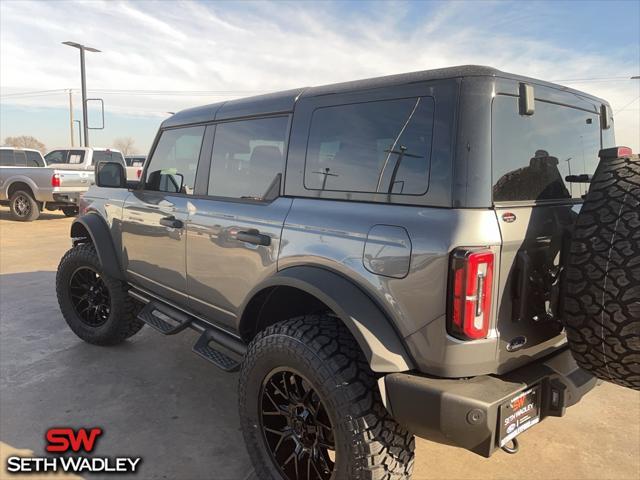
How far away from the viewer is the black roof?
1926mm

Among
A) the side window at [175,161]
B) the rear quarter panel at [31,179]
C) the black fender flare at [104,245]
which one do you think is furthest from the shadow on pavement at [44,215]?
the side window at [175,161]

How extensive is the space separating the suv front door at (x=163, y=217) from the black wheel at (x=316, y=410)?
1.21m

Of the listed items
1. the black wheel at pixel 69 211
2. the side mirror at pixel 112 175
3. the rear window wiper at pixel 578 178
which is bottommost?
the black wheel at pixel 69 211

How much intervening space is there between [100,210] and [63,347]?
1298 mm

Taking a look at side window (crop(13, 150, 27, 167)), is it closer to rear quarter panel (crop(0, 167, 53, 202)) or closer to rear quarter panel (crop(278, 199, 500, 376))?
rear quarter panel (crop(0, 167, 53, 202))

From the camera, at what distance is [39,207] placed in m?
13.0

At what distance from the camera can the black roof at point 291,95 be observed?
1926mm

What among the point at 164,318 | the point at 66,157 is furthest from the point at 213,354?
the point at 66,157

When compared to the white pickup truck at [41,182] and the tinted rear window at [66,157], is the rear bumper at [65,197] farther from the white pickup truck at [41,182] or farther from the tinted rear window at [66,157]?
the tinted rear window at [66,157]

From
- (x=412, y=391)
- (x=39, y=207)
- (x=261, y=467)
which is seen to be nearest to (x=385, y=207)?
(x=412, y=391)

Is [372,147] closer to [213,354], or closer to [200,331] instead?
[213,354]

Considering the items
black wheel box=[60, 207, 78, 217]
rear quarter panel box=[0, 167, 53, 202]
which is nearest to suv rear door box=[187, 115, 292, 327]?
rear quarter panel box=[0, 167, 53, 202]

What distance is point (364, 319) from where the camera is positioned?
1975 millimetres

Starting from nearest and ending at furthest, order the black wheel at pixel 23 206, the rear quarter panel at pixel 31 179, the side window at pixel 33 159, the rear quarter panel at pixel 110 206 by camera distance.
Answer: the rear quarter panel at pixel 110 206, the rear quarter panel at pixel 31 179, the black wheel at pixel 23 206, the side window at pixel 33 159
